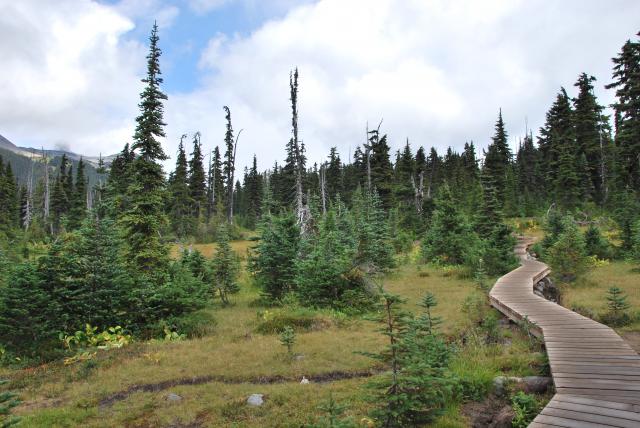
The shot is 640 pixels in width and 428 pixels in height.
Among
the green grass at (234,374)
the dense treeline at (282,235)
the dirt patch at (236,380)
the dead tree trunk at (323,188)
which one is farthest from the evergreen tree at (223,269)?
the dead tree trunk at (323,188)

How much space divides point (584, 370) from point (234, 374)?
7894mm

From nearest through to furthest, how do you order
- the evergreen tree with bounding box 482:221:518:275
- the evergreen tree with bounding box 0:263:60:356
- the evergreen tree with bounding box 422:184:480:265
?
the evergreen tree with bounding box 0:263:60:356 < the evergreen tree with bounding box 482:221:518:275 < the evergreen tree with bounding box 422:184:480:265

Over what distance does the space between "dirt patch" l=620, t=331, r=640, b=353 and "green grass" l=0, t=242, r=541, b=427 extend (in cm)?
261

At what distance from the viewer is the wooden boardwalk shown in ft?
19.6

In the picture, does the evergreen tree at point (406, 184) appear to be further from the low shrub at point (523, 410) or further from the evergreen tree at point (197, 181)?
the low shrub at point (523, 410)

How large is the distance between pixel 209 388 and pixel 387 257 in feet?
58.3

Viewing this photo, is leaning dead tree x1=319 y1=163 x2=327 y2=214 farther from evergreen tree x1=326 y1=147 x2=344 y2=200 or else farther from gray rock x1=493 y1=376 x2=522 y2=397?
gray rock x1=493 y1=376 x2=522 y2=397

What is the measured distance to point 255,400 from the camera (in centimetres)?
851

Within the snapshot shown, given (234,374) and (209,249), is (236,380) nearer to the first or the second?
(234,374)

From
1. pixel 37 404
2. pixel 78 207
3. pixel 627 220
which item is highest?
pixel 78 207

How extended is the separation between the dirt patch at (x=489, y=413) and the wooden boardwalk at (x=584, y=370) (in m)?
0.85

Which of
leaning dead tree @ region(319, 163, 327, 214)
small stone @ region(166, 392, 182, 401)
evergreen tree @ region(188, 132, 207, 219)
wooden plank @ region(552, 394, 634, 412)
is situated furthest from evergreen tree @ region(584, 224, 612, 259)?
evergreen tree @ region(188, 132, 207, 219)

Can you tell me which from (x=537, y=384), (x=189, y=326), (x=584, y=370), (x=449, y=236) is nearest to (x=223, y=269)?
(x=189, y=326)

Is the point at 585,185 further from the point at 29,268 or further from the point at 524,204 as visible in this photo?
the point at 29,268
